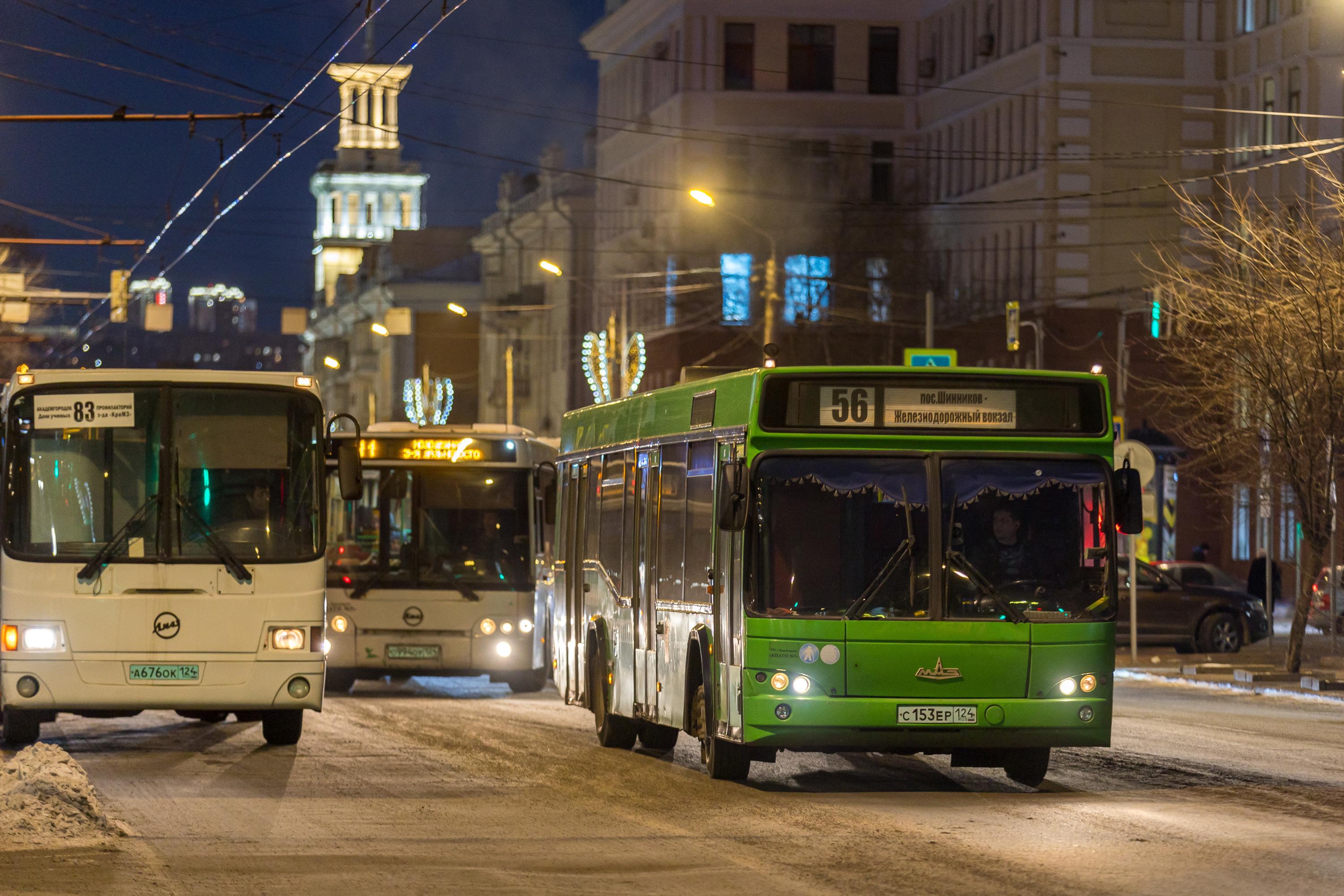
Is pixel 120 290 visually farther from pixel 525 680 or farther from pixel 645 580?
pixel 645 580

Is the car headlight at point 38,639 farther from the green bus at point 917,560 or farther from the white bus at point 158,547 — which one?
the green bus at point 917,560

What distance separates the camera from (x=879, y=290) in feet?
205

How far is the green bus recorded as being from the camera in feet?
43.2

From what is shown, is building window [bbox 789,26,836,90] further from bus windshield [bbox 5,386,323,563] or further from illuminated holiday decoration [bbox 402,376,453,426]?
bus windshield [bbox 5,386,323,563]

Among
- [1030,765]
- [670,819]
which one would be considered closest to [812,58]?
[1030,765]

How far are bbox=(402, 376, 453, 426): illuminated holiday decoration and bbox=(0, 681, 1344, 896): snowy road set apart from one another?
66862 millimetres

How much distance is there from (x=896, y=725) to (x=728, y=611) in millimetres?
1208

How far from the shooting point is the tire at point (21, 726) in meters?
16.3

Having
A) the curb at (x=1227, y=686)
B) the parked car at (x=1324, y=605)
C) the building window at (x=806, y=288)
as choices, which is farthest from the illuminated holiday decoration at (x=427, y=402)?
the curb at (x=1227, y=686)

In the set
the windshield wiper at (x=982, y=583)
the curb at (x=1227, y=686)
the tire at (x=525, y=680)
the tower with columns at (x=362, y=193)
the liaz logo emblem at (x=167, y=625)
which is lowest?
the curb at (x=1227, y=686)

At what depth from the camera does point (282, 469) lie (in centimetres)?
1641

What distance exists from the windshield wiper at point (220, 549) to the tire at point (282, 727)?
1238 mm

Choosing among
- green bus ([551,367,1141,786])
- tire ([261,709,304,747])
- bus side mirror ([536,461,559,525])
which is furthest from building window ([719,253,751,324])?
green bus ([551,367,1141,786])

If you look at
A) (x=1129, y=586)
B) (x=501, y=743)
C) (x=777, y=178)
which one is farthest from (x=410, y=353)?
(x=501, y=743)
